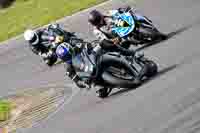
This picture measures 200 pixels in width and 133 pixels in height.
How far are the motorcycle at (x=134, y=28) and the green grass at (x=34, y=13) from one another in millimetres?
9354

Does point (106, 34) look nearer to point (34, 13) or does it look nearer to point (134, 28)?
point (134, 28)

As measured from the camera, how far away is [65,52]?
15.9m

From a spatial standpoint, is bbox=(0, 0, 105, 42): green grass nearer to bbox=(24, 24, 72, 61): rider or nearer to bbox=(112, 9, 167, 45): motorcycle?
bbox=(112, 9, 167, 45): motorcycle

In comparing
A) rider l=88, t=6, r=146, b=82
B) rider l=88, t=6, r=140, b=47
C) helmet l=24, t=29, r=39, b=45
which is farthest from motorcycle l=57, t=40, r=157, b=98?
helmet l=24, t=29, r=39, b=45

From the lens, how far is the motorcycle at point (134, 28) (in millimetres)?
18969

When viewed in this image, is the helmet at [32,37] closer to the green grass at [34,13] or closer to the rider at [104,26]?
the rider at [104,26]


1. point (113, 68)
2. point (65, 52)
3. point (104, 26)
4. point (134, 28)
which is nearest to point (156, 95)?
point (113, 68)

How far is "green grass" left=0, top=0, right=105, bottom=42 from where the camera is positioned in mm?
28969

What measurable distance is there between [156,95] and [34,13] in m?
17.2

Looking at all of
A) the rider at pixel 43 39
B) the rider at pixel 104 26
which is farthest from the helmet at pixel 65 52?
the rider at pixel 43 39

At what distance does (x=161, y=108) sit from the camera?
13125 mm

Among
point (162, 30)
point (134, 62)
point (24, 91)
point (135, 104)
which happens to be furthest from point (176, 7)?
point (135, 104)

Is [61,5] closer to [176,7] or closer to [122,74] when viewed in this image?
[176,7]

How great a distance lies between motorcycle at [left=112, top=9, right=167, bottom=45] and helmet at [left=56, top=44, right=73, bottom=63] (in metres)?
3.05
